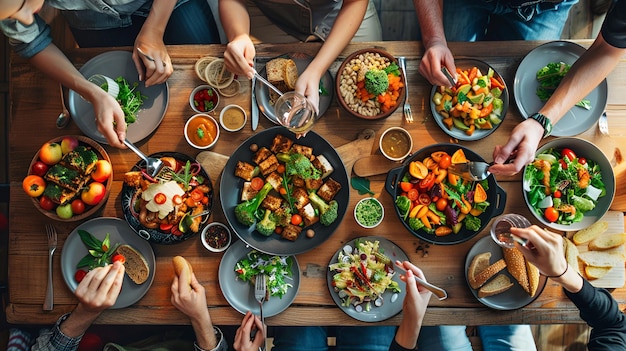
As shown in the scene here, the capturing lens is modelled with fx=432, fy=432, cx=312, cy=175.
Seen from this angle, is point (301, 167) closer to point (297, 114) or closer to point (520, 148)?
point (297, 114)

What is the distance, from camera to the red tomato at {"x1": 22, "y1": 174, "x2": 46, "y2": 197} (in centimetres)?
194

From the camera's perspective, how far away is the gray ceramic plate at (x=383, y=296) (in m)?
2.01

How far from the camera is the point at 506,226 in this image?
6.50 ft

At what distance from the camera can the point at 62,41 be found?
2953 mm

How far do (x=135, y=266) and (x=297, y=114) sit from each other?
3.40 feet

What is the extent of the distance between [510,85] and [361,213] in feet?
3.10

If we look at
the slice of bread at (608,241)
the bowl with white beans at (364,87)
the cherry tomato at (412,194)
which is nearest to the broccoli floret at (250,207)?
the bowl with white beans at (364,87)

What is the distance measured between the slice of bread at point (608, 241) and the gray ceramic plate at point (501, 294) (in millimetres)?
296

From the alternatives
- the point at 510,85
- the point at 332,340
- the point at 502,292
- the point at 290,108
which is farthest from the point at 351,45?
the point at 332,340

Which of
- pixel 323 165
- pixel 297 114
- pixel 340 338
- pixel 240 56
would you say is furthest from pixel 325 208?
pixel 340 338

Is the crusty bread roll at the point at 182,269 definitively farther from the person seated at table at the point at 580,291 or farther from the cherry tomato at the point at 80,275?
the person seated at table at the point at 580,291

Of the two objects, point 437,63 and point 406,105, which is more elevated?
point 437,63

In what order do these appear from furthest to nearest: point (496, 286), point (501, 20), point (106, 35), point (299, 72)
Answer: point (501, 20) → point (106, 35) → point (299, 72) → point (496, 286)

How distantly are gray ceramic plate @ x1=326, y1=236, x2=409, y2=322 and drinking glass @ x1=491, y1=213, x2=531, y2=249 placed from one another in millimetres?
423
